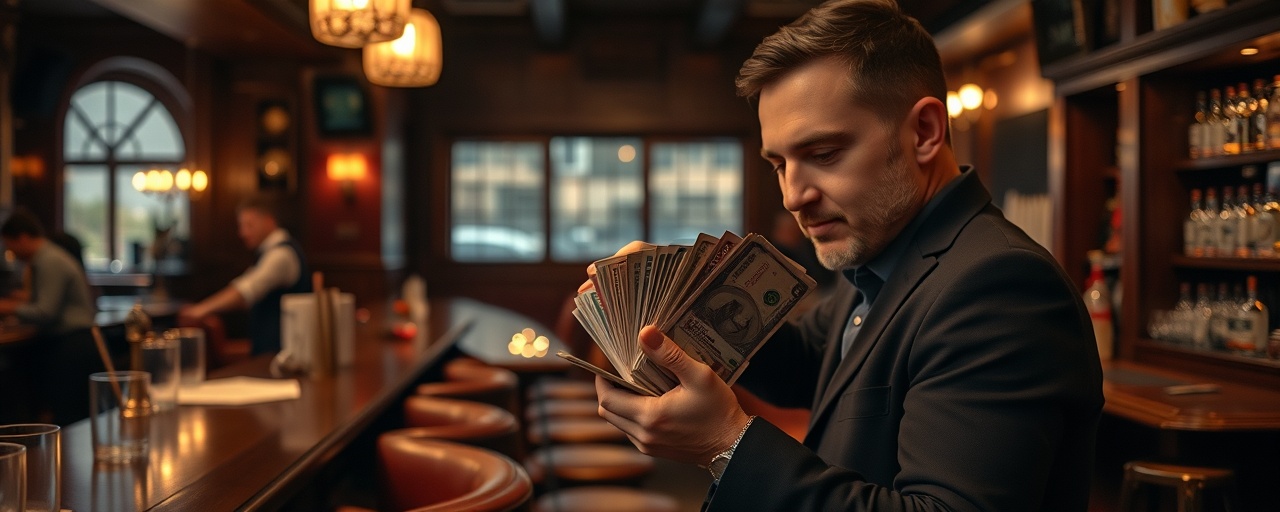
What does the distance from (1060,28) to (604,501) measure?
9.82 ft

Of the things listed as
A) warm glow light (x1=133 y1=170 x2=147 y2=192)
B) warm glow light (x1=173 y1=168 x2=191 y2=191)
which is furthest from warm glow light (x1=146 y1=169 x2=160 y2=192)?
warm glow light (x1=173 y1=168 x2=191 y2=191)

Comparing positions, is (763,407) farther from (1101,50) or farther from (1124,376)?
(1101,50)

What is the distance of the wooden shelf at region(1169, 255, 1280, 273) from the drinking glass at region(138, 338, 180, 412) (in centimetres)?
336

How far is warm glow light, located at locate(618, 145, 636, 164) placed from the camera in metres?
10.1

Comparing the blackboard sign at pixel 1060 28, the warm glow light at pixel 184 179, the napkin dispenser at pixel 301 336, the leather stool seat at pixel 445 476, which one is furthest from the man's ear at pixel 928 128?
the warm glow light at pixel 184 179

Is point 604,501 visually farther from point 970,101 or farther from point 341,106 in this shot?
point 341,106

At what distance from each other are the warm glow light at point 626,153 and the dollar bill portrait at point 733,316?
880 centimetres

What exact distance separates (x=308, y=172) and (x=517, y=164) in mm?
1985

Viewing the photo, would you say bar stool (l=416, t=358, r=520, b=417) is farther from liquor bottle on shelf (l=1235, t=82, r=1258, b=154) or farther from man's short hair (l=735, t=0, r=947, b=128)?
liquor bottle on shelf (l=1235, t=82, r=1258, b=154)

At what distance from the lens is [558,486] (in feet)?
11.2

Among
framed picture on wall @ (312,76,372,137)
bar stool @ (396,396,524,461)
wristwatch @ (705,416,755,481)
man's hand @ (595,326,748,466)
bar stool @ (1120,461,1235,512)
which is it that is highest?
framed picture on wall @ (312,76,372,137)

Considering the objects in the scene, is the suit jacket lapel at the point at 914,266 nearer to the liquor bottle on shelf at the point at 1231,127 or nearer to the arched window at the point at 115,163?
the liquor bottle on shelf at the point at 1231,127

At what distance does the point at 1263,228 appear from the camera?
3467 mm

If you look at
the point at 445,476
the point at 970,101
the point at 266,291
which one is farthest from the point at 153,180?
the point at 445,476
